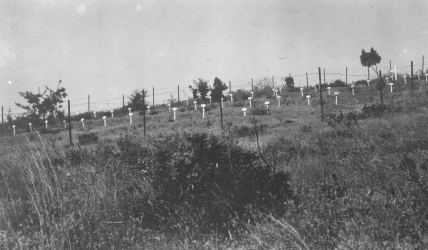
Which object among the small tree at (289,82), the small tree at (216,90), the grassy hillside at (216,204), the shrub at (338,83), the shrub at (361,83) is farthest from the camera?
the shrub at (338,83)

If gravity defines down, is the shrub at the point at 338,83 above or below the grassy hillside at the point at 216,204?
above

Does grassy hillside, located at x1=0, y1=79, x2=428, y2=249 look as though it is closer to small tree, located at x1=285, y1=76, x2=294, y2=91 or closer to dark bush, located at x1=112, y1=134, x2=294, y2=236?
dark bush, located at x1=112, y1=134, x2=294, y2=236

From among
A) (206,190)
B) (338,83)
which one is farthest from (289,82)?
(206,190)

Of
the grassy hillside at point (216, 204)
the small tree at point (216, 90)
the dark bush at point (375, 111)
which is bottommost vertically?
the grassy hillside at point (216, 204)

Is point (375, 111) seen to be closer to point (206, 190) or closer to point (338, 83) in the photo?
point (206, 190)

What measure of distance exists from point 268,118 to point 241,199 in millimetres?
19244

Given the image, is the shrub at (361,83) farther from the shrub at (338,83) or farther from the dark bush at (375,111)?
the dark bush at (375,111)

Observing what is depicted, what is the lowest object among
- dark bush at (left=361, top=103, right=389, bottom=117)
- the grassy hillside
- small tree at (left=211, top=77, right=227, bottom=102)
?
the grassy hillside

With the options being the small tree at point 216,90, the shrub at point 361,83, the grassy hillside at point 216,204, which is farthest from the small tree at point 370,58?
the grassy hillside at point 216,204

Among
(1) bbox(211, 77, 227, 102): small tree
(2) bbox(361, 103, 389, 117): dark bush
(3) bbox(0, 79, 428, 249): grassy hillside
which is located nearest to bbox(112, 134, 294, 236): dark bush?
(3) bbox(0, 79, 428, 249): grassy hillside

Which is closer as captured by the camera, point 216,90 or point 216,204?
point 216,204

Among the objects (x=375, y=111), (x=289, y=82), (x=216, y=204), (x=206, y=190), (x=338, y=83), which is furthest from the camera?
(x=338, y=83)

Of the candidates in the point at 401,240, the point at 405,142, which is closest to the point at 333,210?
the point at 401,240

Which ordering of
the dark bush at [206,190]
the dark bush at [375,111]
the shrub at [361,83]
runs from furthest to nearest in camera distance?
the shrub at [361,83], the dark bush at [375,111], the dark bush at [206,190]
